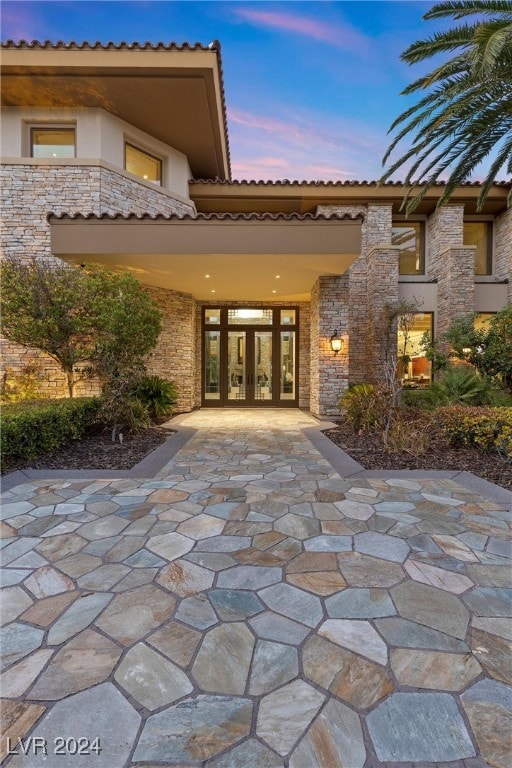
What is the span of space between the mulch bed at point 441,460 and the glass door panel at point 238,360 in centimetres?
630

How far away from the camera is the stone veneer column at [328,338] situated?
9320mm

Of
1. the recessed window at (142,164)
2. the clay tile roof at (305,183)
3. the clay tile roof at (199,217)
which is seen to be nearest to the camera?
the clay tile roof at (199,217)

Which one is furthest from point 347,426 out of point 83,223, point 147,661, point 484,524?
point 83,223

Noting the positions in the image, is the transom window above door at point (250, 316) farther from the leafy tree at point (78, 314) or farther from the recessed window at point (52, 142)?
the recessed window at point (52, 142)

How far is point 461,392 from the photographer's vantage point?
751 centimetres

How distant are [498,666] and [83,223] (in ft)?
29.7

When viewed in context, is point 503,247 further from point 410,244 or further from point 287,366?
point 287,366

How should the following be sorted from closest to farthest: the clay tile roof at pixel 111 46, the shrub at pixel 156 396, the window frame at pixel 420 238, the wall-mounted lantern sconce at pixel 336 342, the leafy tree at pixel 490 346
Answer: the clay tile roof at pixel 111 46, the leafy tree at pixel 490 346, the shrub at pixel 156 396, the wall-mounted lantern sconce at pixel 336 342, the window frame at pixel 420 238

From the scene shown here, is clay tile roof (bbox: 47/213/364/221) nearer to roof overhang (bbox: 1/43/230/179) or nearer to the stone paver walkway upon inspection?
roof overhang (bbox: 1/43/230/179)

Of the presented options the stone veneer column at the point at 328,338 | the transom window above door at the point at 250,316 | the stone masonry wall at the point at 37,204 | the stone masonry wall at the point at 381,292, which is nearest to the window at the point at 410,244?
the stone masonry wall at the point at 381,292

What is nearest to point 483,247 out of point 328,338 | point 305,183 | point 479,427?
point 305,183

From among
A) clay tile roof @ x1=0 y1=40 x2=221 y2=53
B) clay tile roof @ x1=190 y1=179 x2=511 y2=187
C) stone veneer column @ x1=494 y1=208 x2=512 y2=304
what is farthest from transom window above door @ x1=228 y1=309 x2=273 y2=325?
stone veneer column @ x1=494 y1=208 x2=512 y2=304

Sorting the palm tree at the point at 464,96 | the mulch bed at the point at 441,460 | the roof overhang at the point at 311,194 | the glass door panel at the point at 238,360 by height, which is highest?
the roof overhang at the point at 311,194

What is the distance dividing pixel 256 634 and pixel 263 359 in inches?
412
